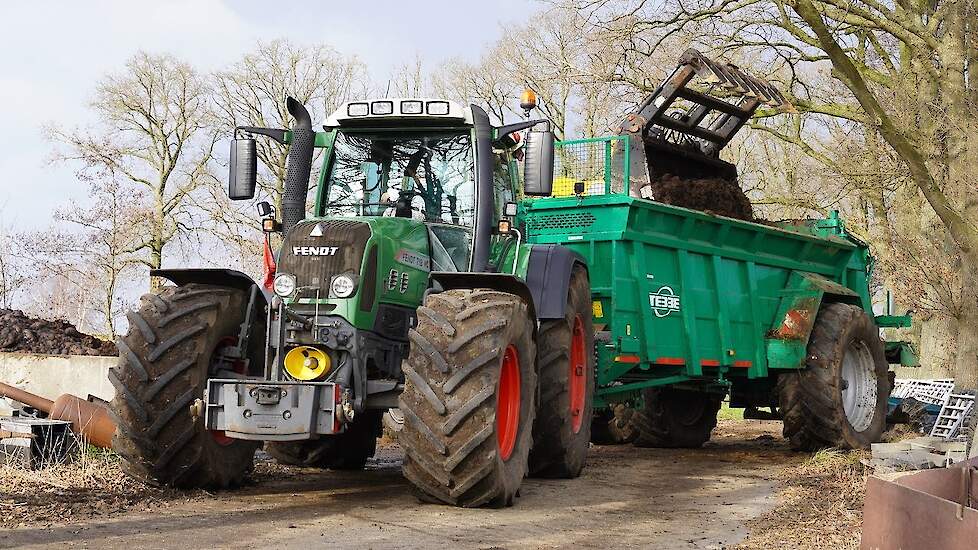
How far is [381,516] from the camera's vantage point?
6.95 metres

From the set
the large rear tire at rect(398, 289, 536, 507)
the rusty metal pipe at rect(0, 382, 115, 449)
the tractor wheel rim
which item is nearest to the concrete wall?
the rusty metal pipe at rect(0, 382, 115, 449)

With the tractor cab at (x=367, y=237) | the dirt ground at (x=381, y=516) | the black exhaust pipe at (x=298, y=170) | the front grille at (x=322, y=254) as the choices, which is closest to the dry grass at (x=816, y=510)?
the dirt ground at (x=381, y=516)

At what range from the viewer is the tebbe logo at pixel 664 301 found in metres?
11.0

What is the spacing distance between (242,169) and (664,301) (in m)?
4.58

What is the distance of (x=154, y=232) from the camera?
33219 millimetres

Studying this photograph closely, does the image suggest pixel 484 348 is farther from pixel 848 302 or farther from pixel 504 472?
pixel 848 302

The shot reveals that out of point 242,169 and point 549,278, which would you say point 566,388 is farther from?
point 242,169

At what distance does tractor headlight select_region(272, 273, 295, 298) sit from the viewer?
7676 mm

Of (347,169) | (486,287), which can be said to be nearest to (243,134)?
(347,169)

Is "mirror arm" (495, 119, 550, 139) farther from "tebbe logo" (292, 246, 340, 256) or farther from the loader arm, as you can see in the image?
the loader arm

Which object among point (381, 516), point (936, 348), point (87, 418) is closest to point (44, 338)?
point (87, 418)

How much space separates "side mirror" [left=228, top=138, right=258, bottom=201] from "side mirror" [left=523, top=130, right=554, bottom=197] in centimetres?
179

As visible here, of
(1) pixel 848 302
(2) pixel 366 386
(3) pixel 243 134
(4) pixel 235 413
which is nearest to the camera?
(4) pixel 235 413

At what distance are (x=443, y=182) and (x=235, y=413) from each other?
98.0 inches
